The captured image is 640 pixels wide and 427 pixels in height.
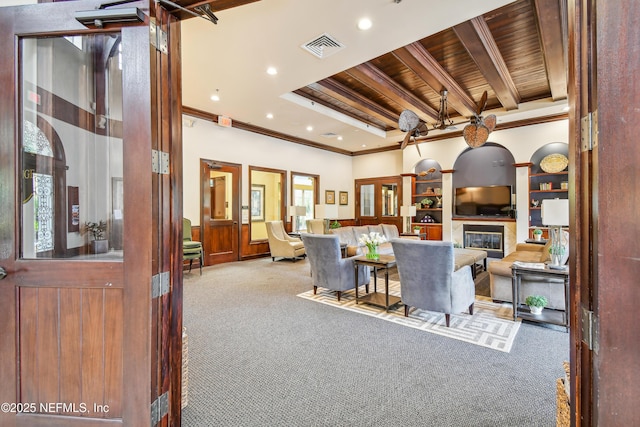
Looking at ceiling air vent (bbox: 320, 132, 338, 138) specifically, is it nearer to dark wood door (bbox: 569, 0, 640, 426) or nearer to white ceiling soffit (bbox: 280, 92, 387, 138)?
white ceiling soffit (bbox: 280, 92, 387, 138)

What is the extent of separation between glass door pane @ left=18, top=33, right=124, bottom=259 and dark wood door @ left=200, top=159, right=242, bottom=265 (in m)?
4.65

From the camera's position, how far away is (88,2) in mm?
1357

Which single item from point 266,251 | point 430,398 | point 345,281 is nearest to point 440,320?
point 345,281

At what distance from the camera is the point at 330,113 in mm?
6367

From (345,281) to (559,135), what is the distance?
5879 mm

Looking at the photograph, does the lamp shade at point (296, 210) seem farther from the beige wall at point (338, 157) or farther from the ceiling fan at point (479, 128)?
the ceiling fan at point (479, 128)

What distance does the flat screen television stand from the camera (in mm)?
6965

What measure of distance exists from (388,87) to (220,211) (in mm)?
Answer: 4451

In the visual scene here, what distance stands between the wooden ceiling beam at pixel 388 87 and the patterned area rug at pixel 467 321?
11.3 feet

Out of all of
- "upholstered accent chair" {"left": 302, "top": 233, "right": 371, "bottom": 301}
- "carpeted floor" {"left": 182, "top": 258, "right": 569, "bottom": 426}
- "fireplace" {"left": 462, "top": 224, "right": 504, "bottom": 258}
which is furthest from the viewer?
"fireplace" {"left": 462, "top": 224, "right": 504, "bottom": 258}

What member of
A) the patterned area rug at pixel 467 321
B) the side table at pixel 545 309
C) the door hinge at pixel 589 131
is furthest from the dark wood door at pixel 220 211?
the door hinge at pixel 589 131

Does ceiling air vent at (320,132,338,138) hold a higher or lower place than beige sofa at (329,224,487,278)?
higher

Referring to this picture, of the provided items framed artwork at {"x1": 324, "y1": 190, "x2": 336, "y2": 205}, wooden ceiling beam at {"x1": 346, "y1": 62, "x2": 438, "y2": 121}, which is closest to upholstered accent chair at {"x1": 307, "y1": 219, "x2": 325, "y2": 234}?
framed artwork at {"x1": 324, "y1": 190, "x2": 336, "y2": 205}

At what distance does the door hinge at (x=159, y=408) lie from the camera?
1.35 metres
